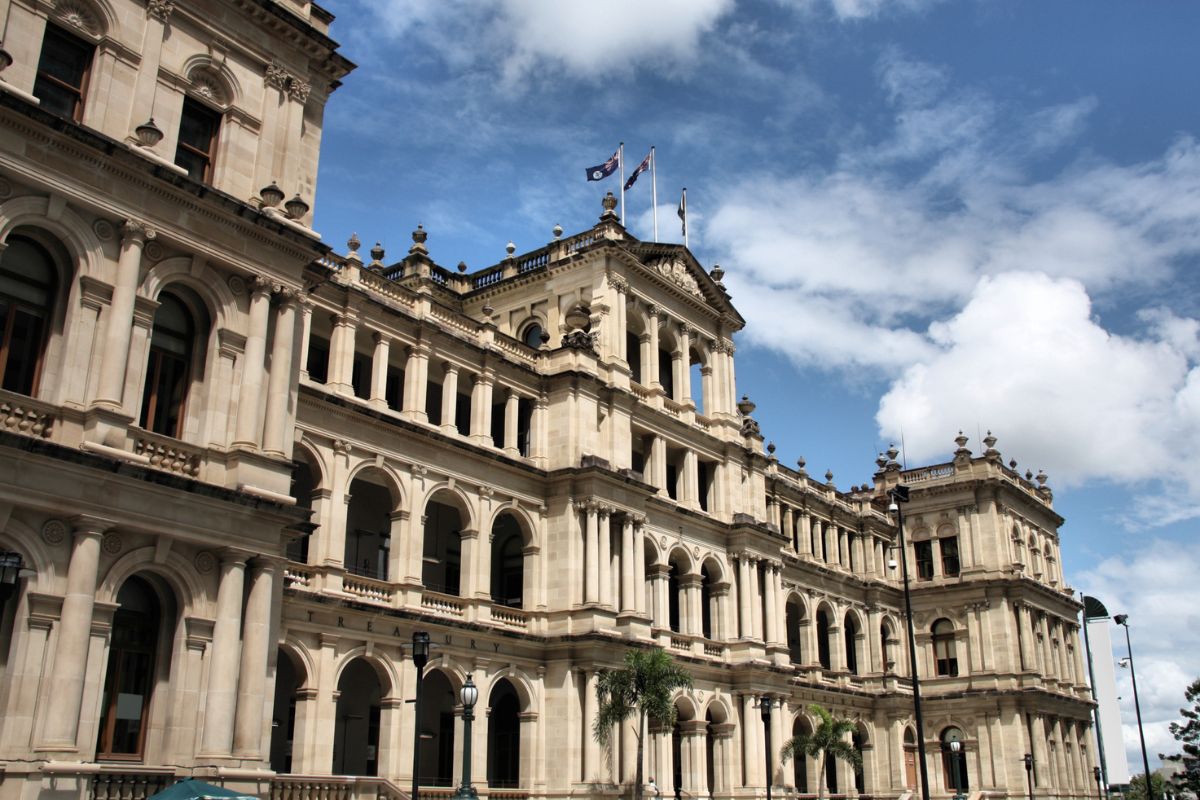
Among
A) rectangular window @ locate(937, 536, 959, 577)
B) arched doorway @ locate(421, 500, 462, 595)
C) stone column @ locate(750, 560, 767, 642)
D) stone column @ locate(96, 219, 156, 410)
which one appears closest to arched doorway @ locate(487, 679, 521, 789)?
arched doorway @ locate(421, 500, 462, 595)

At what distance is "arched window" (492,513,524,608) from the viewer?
132 ft

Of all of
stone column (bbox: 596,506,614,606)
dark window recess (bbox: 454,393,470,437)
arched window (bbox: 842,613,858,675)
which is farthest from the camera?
arched window (bbox: 842,613,858,675)

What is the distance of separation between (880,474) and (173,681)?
177ft

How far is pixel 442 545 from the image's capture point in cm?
3903

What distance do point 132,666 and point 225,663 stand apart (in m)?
1.52

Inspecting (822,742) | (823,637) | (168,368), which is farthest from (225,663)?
(823,637)

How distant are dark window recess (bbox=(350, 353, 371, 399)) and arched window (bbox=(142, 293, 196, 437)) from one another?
13751mm

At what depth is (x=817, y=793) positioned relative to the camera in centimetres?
5044

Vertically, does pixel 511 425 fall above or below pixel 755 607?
above

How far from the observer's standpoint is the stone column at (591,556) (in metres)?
37.3

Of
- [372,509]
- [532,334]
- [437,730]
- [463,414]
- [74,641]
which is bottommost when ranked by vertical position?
[437,730]

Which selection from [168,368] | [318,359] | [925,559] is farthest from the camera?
[925,559]

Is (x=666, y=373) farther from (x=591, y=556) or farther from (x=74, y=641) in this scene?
(x=74, y=641)

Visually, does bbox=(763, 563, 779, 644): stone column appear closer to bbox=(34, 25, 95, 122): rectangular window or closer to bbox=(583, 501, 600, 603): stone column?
bbox=(583, 501, 600, 603): stone column
